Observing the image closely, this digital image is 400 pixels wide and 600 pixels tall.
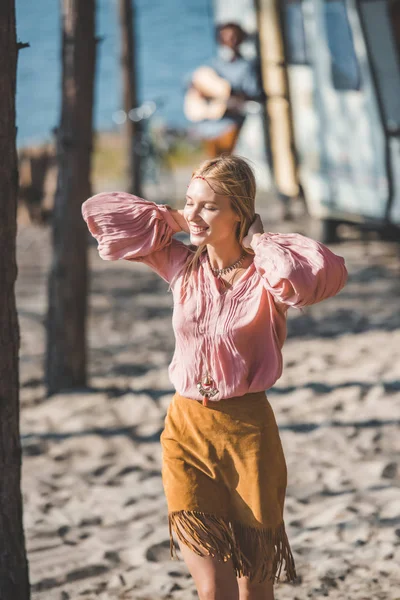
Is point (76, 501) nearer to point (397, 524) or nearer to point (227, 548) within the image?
point (397, 524)

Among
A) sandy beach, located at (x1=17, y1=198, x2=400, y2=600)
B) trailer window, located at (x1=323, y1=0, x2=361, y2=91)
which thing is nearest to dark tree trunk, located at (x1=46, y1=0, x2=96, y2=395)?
sandy beach, located at (x1=17, y1=198, x2=400, y2=600)

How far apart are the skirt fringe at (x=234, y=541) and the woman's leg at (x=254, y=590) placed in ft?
0.09

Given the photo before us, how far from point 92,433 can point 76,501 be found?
2.88ft

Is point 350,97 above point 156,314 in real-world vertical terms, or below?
above

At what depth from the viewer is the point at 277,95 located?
8.91 m

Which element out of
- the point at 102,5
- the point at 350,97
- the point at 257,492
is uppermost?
the point at 102,5

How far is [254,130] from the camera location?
998 cm

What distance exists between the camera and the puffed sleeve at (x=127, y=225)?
238cm

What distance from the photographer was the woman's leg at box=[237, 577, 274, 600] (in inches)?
94.9

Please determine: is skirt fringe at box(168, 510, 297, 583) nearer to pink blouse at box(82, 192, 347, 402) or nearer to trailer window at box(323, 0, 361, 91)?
pink blouse at box(82, 192, 347, 402)

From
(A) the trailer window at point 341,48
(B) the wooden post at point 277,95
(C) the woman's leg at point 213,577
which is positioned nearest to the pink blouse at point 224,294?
(C) the woman's leg at point 213,577

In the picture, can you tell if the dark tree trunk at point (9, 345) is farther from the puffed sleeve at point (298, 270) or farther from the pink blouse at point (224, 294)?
the puffed sleeve at point (298, 270)

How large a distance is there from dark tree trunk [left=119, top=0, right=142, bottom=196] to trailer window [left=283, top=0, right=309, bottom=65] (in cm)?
242

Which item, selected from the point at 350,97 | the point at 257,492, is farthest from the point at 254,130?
the point at 257,492
